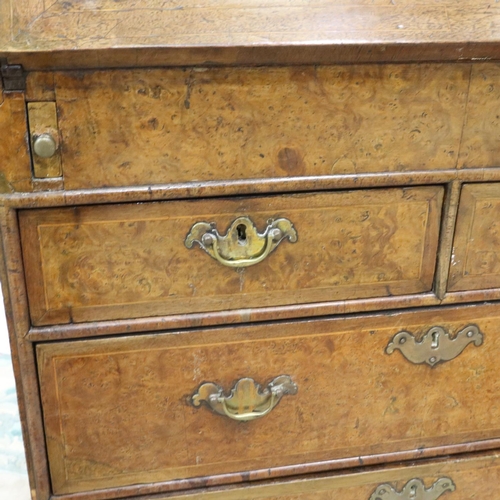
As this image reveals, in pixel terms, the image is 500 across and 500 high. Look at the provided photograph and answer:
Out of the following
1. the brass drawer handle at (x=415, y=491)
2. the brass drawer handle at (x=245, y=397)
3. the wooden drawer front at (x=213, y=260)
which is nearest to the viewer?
the wooden drawer front at (x=213, y=260)

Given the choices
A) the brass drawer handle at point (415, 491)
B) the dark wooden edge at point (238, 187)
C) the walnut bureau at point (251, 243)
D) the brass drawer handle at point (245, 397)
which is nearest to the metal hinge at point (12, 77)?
the walnut bureau at point (251, 243)

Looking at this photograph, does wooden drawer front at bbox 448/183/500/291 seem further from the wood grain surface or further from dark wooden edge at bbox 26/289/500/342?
the wood grain surface

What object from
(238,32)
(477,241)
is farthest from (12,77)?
(477,241)

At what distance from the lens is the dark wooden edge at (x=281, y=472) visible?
109cm

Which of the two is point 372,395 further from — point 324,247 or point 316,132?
point 316,132

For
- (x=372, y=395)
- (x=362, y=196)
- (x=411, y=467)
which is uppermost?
(x=362, y=196)

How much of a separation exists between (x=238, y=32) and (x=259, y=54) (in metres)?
0.04

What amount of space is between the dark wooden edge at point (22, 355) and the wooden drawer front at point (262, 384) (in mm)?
18

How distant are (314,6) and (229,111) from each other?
0.20m

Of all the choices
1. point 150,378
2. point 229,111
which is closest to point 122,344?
point 150,378

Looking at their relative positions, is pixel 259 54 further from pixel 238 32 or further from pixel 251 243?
pixel 251 243

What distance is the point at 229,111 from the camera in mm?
884

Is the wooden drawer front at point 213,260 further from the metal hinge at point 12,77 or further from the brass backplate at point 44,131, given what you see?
the metal hinge at point 12,77

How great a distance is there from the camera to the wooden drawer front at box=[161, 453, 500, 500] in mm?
1140
